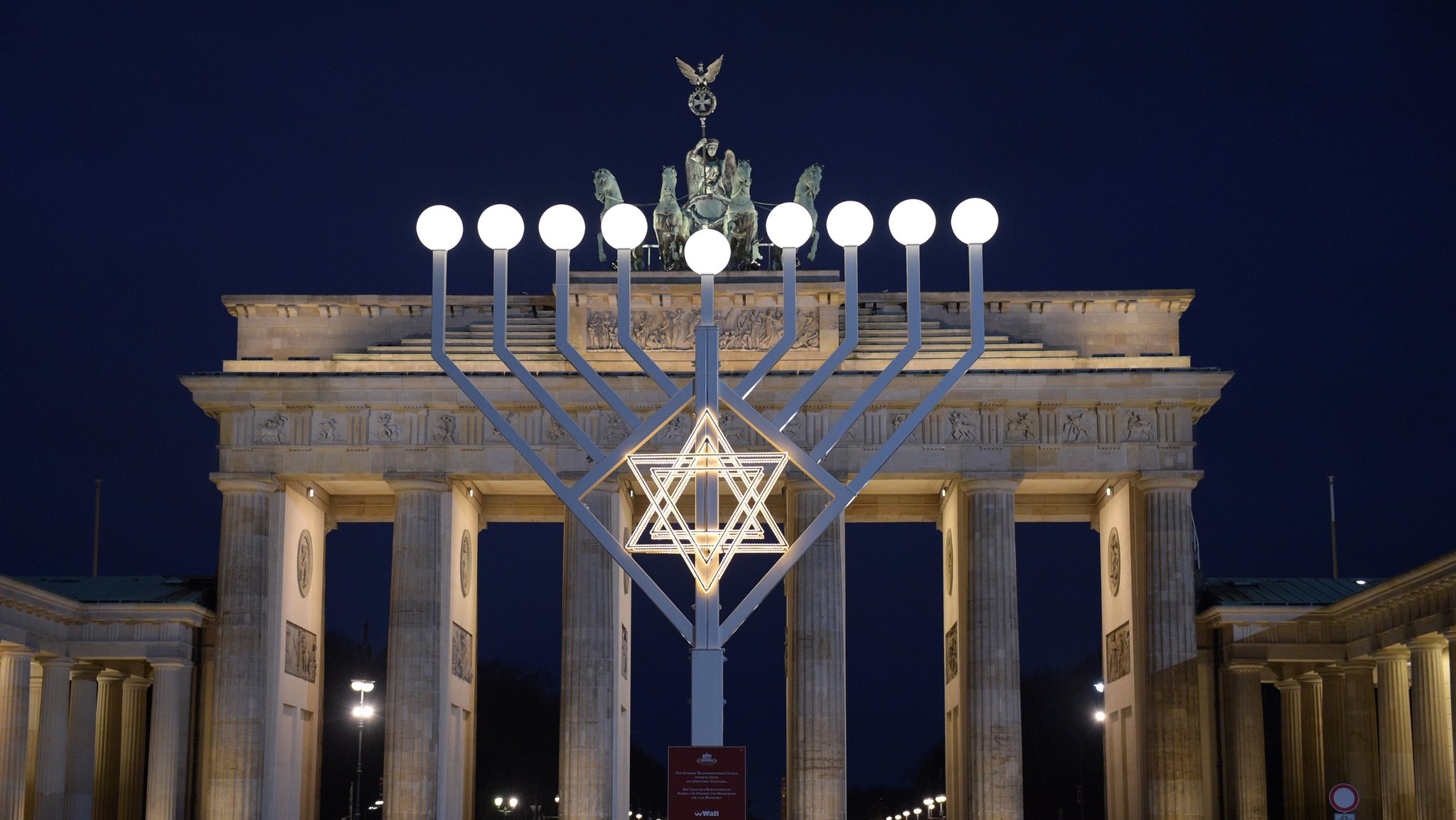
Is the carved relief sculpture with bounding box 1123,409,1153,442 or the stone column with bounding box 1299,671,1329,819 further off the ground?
the carved relief sculpture with bounding box 1123,409,1153,442

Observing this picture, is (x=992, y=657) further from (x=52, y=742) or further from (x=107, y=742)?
(x=107, y=742)

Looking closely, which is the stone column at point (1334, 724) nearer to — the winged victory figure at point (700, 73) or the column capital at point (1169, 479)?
the column capital at point (1169, 479)

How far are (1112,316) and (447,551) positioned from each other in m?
17.4

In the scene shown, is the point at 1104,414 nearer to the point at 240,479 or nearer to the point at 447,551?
the point at 447,551

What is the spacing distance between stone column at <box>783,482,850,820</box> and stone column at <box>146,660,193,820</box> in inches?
562

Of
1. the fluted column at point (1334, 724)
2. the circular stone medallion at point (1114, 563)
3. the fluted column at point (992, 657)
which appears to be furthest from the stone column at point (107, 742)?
the fluted column at point (1334, 724)

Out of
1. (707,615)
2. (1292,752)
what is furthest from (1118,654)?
(707,615)

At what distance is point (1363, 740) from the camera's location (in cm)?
4222

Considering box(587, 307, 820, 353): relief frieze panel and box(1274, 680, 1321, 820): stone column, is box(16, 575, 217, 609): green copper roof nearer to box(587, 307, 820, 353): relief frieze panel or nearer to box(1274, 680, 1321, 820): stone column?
box(587, 307, 820, 353): relief frieze panel

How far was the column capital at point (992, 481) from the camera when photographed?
144 feet

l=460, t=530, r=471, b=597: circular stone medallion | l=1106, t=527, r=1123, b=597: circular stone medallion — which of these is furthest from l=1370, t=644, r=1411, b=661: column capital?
l=460, t=530, r=471, b=597: circular stone medallion

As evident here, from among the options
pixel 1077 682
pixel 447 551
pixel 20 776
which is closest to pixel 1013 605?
pixel 447 551

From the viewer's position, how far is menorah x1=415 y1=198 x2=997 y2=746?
50.6 feet

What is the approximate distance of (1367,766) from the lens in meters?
42.1
